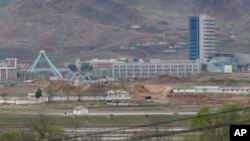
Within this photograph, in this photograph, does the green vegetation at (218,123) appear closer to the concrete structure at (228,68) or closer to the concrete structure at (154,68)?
the concrete structure at (228,68)

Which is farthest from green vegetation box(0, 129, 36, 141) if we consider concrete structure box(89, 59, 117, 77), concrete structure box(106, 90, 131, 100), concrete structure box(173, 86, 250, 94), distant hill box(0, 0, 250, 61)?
distant hill box(0, 0, 250, 61)

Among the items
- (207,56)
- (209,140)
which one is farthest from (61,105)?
(207,56)

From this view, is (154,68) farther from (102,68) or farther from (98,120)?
(98,120)

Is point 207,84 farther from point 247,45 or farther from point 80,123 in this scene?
point 247,45

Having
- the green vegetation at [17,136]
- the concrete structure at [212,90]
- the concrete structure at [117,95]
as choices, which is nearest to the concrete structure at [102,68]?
the concrete structure at [212,90]

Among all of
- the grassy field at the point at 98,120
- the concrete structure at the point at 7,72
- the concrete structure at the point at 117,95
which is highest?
the concrete structure at the point at 7,72

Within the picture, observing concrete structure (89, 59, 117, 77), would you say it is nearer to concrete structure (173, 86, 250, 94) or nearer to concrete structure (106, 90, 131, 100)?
concrete structure (173, 86, 250, 94)
